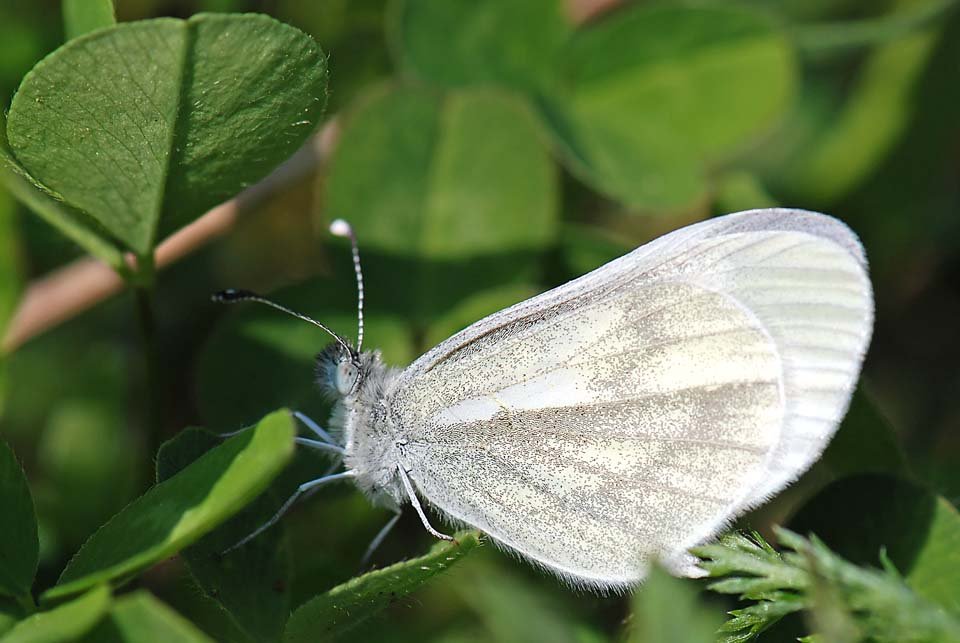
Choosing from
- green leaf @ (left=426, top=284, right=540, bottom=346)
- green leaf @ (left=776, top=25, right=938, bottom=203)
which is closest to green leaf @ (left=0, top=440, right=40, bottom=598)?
green leaf @ (left=426, top=284, right=540, bottom=346)

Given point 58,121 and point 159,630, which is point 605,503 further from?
point 58,121

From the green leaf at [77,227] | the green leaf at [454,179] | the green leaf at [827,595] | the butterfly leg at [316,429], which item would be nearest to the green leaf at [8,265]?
the green leaf at [77,227]

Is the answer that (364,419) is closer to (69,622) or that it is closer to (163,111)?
(163,111)

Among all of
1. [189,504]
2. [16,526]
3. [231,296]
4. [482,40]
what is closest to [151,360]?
[231,296]

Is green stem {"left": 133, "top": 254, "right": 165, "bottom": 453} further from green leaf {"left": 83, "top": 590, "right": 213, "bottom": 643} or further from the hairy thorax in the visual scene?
green leaf {"left": 83, "top": 590, "right": 213, "bottom": 643}

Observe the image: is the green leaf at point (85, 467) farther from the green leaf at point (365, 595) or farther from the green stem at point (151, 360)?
the green leaf at point (365, 595)

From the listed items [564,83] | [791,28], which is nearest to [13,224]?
[564,83]
